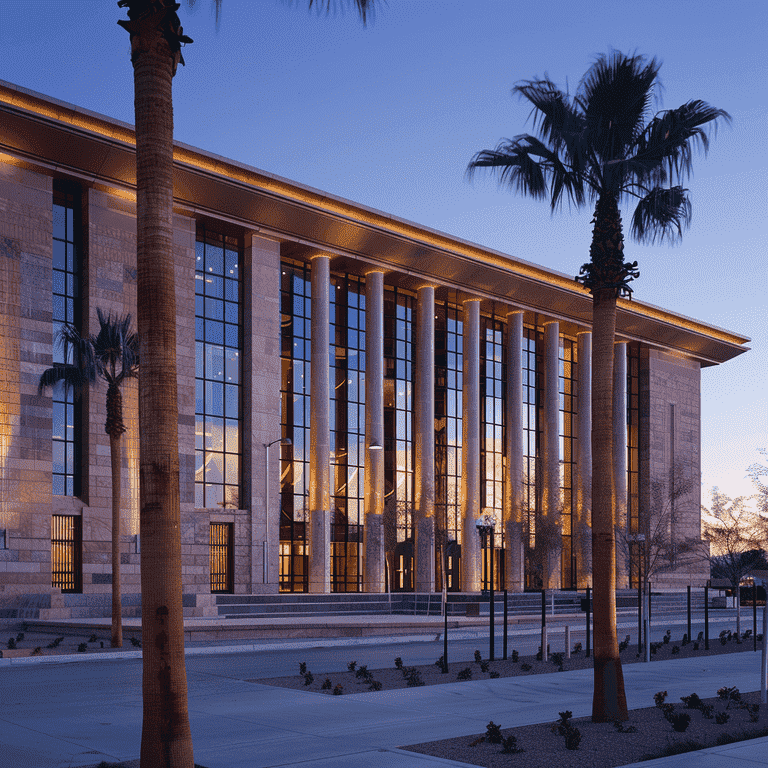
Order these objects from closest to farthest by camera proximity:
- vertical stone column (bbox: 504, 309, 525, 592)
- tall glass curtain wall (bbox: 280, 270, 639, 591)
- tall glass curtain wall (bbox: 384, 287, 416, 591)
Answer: tall glass curtain wall (bbox: 280, 270, 639, 591), tall glass curtain wall (bbox: 384, 287, 416, 591), vertical stone column (bbox: 504, 309, 525, 592)

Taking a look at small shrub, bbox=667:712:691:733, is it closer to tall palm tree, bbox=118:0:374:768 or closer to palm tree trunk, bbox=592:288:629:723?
palm tree trunk, bbox=592:288:629:723

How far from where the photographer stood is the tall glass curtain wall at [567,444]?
2788 inches

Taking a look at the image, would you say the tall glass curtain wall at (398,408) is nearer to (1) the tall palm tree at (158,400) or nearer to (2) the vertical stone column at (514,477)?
(2) the vertical stone column at (514,477)

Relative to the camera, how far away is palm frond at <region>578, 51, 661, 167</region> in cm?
1505

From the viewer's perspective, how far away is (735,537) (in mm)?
76062

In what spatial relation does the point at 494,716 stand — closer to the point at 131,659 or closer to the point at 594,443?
the point at 594,443

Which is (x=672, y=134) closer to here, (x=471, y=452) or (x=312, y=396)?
(x=312, y=396)

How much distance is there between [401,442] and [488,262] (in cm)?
1199

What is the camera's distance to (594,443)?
47.3 feet

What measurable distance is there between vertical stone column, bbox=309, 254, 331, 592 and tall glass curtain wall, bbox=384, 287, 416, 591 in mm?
6518

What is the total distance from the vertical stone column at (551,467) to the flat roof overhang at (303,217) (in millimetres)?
2423

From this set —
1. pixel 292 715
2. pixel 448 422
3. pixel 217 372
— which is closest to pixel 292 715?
pixel 292 715

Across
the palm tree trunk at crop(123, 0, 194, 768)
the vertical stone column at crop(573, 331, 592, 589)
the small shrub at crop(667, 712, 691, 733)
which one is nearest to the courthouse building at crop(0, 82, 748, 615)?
the vertical stone column at crop(573, 331, 592, 589)

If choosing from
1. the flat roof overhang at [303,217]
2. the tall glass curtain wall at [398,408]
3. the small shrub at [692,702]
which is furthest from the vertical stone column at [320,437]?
the small shrub at [692,702]
